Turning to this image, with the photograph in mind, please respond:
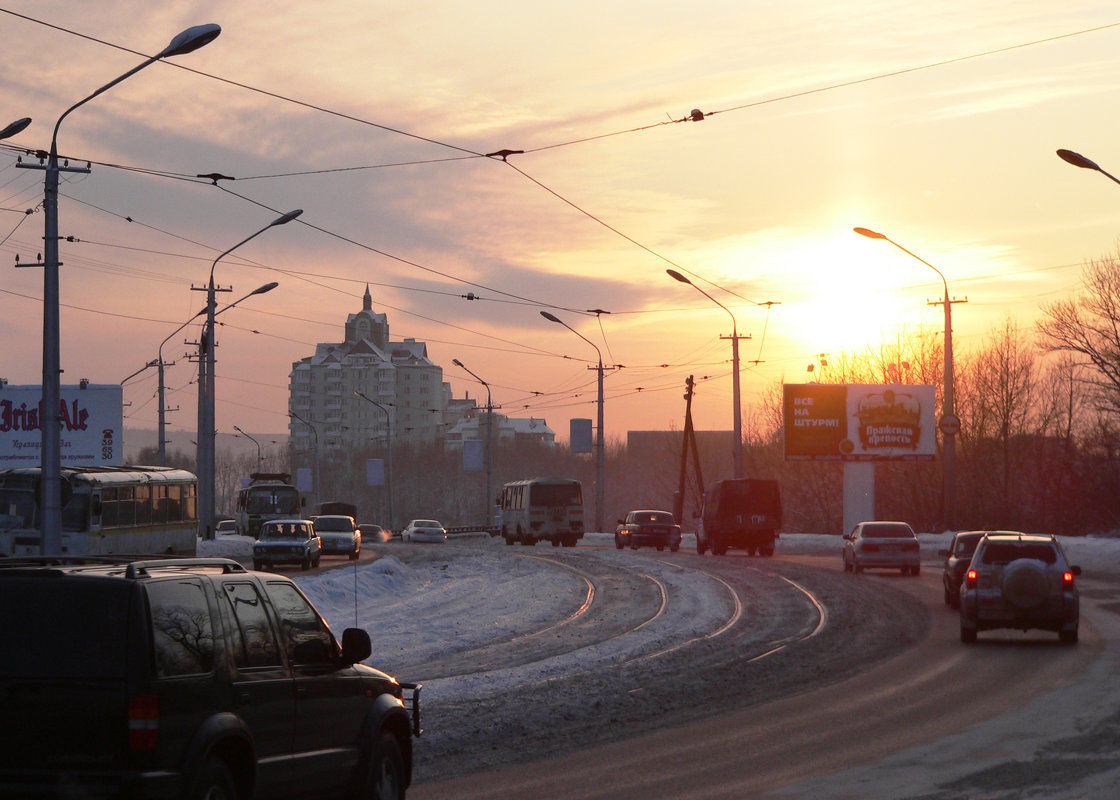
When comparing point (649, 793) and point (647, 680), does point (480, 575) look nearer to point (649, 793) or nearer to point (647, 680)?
point (647, 680)

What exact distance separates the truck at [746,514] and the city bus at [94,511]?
20934mm

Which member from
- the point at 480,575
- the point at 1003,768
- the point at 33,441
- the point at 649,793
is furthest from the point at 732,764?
the point at 33,441

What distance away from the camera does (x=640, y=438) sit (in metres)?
192

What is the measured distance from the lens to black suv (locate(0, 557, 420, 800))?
6.02 meters

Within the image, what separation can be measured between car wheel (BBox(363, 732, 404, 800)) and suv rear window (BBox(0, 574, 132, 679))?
7.53ft

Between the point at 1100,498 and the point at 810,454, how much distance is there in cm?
1404

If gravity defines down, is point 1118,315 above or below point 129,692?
above

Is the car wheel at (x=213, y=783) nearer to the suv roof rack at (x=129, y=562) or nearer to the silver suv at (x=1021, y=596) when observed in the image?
the suv roof rack at (x=129, y=562)

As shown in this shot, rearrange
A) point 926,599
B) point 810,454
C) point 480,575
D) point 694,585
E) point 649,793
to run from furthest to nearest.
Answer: point 810,454 → point 480,575 → point 694,585 → point 926,599 → point 649,793

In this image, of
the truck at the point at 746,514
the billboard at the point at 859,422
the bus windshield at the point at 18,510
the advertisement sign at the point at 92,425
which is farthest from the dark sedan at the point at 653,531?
the bus windshield at the point at 18,510

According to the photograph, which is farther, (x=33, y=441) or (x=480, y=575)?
(x=33, y=441)

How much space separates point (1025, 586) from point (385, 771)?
13.9 meters

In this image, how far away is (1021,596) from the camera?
19656 millimetres

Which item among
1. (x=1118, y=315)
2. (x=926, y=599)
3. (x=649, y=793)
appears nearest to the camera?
(x=649, y=793)
